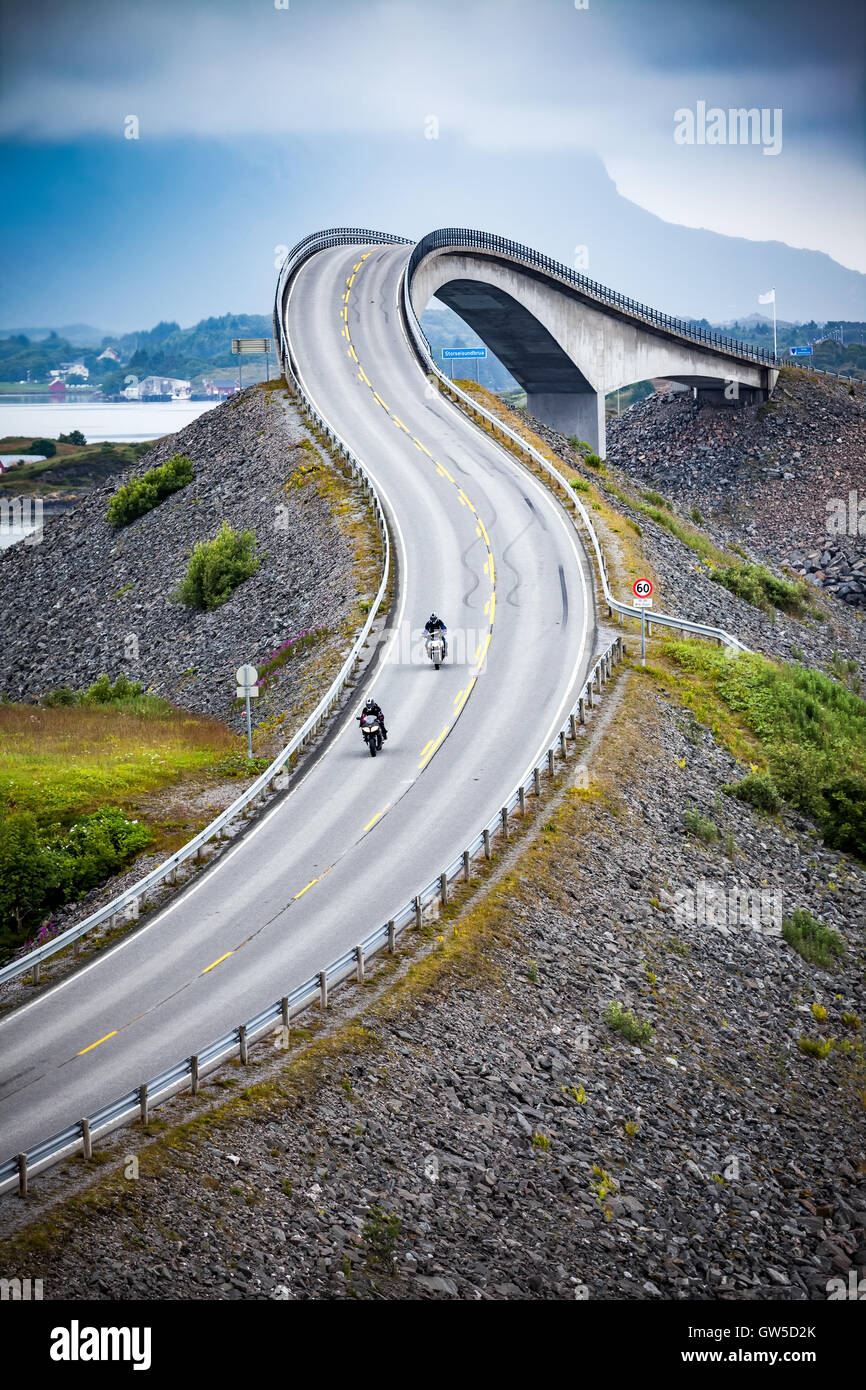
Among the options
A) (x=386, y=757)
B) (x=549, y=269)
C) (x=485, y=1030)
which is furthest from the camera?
(x=549, y=269)

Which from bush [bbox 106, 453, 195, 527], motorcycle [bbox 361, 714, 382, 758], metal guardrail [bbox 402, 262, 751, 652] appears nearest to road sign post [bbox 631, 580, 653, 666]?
metal guardrail [bbox 402, 262, 751, 652]

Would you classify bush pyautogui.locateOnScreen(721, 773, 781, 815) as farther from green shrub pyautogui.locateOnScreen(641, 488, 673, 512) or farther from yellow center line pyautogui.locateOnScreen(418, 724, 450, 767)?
green shrub pyautogui.locateOnScreen(641, 488, 673, 512)

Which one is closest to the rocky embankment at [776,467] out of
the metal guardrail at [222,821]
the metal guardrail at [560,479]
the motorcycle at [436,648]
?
the metal guardrail at [560,479]

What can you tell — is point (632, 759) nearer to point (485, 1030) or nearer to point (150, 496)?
point (485, 1030)

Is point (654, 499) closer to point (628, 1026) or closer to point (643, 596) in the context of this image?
point (643, 596)
